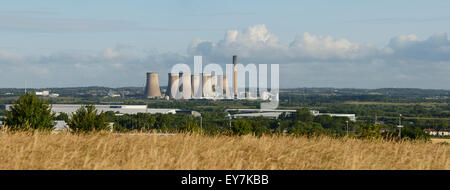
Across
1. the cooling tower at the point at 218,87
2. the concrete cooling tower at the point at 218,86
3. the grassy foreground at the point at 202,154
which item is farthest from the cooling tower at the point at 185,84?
the grassy foreground at the point at 202,154

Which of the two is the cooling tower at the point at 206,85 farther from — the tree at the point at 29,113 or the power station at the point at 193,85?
the tree at the point at 29,113

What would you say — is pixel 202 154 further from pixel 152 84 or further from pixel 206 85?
pixel 206 85

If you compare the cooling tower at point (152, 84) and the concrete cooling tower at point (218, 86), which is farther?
the concrete cooling tower at point (218, 86)

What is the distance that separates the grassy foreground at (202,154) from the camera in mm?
8016

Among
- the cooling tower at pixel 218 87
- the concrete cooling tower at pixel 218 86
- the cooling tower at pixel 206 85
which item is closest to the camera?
the cooling tower at pixel 206 85

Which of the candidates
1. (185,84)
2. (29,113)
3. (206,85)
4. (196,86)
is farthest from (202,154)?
(206,85)

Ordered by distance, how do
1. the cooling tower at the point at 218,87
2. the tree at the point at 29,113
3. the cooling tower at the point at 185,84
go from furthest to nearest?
the cooling tower at the point at 218,87 < the cooling tower at the point at 185,84 < the tree at the point at 29,113

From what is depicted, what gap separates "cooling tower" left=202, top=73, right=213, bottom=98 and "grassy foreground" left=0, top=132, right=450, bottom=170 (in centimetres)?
13386

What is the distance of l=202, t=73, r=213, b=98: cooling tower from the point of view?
147125 mm

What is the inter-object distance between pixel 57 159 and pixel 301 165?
12.8 feet

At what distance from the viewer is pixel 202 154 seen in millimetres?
8906

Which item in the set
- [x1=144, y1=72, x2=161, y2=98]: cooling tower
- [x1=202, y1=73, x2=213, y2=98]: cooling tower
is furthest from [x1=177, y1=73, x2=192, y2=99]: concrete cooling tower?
[x1=144, y1=72, x2=161, y2=98]: cooling tower

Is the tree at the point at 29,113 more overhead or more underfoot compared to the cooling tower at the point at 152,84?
more underfoot

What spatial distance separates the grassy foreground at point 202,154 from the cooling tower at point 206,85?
134 meters
